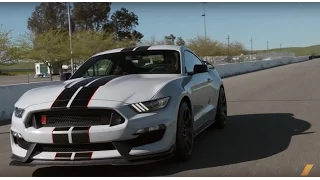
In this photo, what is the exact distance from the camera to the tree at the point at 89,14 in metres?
65.3

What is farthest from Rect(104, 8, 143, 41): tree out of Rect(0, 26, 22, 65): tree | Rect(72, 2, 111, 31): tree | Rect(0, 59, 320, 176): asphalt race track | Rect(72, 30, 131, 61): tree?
Rect(0, 59, 320, 176): asphalt race track

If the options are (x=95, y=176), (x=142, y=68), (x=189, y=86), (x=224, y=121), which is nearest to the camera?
(x=95, y=176)

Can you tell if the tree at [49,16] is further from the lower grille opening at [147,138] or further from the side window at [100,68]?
the lower grille opening at [147,138]

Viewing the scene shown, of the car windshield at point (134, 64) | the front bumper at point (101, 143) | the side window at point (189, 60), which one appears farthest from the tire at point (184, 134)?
the side window at point (189, 60)

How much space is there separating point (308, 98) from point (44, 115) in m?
9.85

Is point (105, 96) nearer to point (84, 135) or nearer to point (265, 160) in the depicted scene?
point (84, 135)

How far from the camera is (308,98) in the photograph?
12.6 meters

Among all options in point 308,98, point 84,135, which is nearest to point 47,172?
point 84,135

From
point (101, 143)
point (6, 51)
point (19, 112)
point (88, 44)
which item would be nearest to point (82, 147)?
point (101, 143)

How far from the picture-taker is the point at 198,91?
6230mm

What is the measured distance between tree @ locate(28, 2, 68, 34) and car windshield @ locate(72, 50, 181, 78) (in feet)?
201

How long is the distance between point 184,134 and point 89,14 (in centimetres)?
6262

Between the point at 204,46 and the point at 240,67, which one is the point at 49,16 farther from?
the point at 240,67

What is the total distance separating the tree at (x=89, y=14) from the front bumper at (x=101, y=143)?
62176 millimetres
